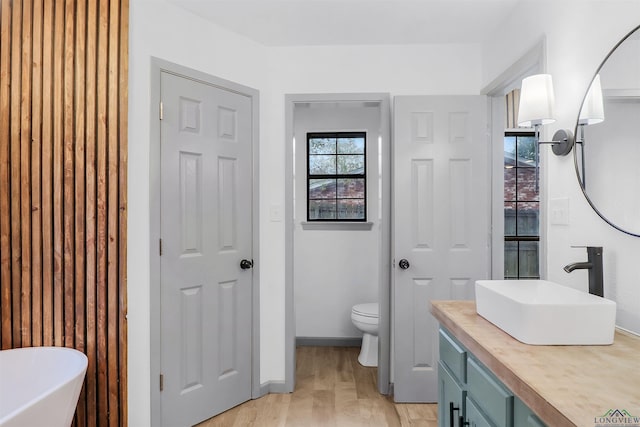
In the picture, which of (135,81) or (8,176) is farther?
(135,81)

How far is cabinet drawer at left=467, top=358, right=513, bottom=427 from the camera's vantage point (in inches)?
40.9

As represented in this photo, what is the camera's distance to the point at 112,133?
6.68 feet

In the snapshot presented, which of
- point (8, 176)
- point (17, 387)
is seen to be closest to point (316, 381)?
point (17, 387)

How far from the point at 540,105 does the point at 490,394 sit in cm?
118

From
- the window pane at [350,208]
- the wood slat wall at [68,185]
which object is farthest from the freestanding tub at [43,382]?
the window pane at [350,208]

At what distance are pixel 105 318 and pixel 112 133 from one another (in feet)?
3.16

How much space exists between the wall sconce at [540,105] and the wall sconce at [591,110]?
92 millimetres

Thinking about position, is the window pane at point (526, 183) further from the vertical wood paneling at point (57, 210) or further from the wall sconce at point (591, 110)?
the vertical wood paneling at point (57, 210)

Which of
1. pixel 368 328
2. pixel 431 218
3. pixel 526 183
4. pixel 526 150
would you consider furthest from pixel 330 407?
pixel 526 150

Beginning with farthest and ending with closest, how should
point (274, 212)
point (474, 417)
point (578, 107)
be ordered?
point (274, 212), point (578, 107), point (474, 417)

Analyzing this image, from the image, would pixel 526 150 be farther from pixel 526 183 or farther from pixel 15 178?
pixel 15 178

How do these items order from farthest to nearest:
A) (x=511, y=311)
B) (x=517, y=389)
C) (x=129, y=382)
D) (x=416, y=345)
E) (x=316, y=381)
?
1. (x=316, y=381)
2. (x=416, y=345)
3. (x=129, y=382)
4. (x=511, y=311)
5. (x=517, y=389)

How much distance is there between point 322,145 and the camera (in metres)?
3.83

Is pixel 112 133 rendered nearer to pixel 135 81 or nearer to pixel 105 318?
pixel 135 81
